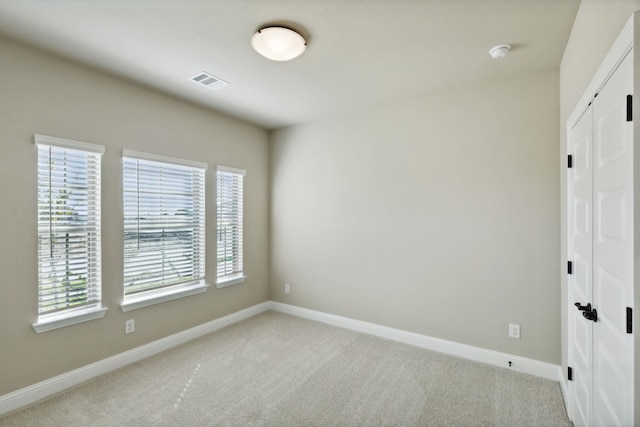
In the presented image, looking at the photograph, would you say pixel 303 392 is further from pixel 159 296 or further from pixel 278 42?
pixel 278 42

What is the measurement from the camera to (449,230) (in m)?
3.19

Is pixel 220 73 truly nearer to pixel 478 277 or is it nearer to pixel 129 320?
pixel 129 320

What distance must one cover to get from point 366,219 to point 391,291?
891mm

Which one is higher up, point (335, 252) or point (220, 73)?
point (220, 73)

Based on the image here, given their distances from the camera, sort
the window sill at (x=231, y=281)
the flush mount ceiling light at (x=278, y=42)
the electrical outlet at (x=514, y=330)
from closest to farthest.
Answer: the flush mount ceiling light at (x=278, y=42) → the electrical outlet at (x=514, y=330) → the window sill at (x=231, y=281)

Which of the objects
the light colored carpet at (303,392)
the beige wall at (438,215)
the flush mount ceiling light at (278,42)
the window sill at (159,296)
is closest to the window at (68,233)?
the window sill at (159,296)

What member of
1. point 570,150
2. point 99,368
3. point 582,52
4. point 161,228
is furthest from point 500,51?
point 99,368

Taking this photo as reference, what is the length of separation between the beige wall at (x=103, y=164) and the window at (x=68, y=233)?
6 cm

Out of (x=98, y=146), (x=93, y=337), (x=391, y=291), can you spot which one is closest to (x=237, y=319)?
(x=93, y=337)

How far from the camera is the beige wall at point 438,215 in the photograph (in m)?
2.75

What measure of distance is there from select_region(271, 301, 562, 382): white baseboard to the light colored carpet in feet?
0.27

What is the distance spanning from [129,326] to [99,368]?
1.29 feet

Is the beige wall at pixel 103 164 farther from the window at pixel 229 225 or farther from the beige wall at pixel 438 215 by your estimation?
the beige wall at pixel 438 215

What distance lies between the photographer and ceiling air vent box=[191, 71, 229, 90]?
113 inches
